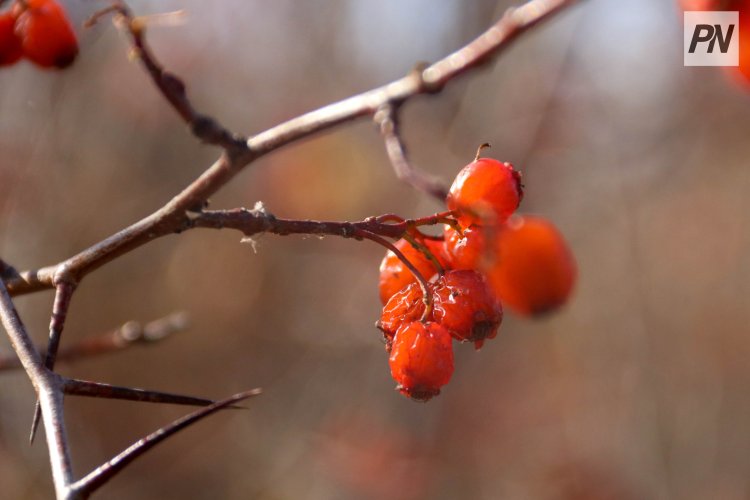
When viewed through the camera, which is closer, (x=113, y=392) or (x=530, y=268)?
(x=113, y=392)

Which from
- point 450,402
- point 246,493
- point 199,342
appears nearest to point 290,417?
point 246,493

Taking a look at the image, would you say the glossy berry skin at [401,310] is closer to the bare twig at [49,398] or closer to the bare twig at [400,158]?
the bare twig at [400,158]

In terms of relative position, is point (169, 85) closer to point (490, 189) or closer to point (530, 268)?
point (490, 189)

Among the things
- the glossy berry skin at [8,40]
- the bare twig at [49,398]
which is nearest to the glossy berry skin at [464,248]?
the bare twig at [49,398]

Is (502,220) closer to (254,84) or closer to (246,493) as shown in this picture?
(246,493)

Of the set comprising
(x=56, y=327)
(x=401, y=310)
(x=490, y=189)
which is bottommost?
(x=56, y=327)

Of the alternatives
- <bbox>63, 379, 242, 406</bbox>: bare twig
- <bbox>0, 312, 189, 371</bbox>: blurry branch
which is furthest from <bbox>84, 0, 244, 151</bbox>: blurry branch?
<bbox>0, 312, 189, 371</bbox>: blurry branch

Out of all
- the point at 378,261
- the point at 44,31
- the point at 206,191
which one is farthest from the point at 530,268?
the point at 378,261
